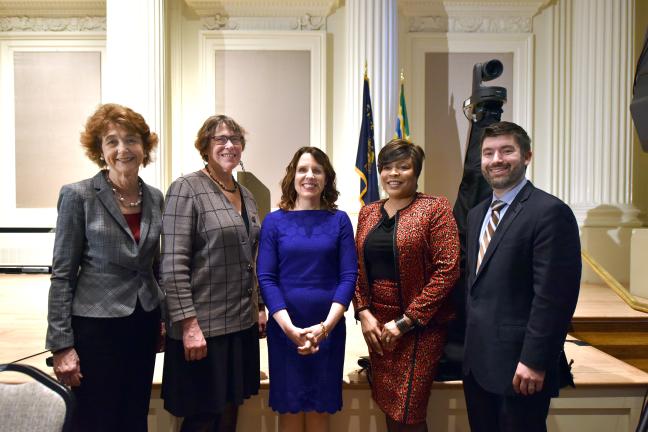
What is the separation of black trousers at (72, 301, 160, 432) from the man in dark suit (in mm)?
1293

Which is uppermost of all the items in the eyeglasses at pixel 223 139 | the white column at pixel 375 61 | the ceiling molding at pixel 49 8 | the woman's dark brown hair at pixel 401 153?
the ceiling molding at pixel 49 8

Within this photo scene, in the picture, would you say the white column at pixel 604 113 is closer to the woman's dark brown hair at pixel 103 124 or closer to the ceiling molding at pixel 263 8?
the ceiling molding at pixel 263 8

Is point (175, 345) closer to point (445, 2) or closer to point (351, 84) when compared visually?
point (351, 84)

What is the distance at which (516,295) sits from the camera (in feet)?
5.33

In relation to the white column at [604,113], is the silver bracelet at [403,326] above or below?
below

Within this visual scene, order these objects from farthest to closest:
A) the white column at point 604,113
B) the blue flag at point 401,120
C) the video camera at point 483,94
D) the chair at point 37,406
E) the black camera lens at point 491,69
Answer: the white column at point 604,113, the blue flag at point 401,120, the black camera lens at point 491,69, the video camera at point 483,94, the chair at point 37,406

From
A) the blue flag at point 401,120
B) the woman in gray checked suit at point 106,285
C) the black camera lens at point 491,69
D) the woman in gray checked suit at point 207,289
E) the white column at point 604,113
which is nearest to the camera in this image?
the woman in gray checked suit at point 106,285

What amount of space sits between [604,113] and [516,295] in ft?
17.8

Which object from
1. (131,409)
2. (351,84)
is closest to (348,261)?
(131,409)

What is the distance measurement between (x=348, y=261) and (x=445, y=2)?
577 centimetres

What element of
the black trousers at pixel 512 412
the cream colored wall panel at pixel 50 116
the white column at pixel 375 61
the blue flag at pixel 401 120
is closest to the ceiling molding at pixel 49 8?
the cream colored wall panel at pixel 50 116

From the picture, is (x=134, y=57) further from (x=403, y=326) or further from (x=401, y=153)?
(x=403, y=326)

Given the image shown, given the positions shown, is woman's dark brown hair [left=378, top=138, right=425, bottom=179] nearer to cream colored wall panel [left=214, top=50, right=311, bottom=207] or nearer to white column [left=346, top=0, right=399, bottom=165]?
white column [left=346, top=0, right=399, bottom=165]

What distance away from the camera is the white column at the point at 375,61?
5.65 m
